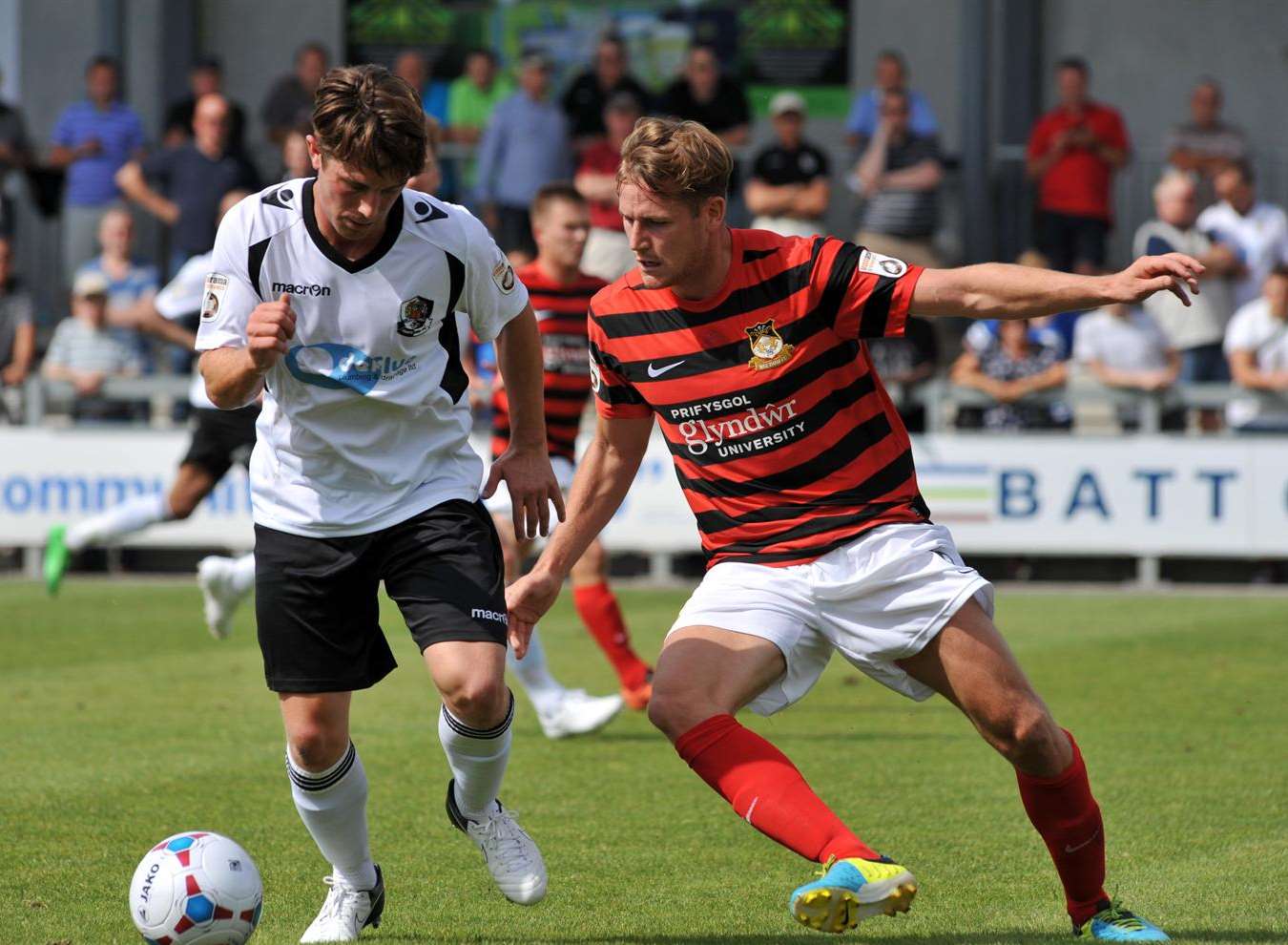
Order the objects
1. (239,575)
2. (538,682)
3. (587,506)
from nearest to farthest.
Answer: (587,506), (538,682), (239,575)

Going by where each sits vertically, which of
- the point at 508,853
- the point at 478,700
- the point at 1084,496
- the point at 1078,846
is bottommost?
the point at 1084,496

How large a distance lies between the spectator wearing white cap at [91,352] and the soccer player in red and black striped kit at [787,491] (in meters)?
10.7

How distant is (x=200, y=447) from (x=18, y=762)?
338 cm

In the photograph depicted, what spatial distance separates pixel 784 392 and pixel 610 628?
13.5 feet

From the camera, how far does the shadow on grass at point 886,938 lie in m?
4.91

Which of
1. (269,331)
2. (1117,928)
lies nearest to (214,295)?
(269,331)

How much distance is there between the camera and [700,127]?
4809mm

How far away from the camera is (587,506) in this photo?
16.8 ft

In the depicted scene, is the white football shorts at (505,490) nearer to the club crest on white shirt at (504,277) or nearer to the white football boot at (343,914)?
the club crest on white shirt at (504,277)

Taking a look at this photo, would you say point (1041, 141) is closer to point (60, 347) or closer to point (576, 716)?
point (60, 347)

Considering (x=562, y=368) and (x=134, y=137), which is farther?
(x=134, y=137)

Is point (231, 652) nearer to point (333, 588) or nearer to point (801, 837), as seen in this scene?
point (333, 588)

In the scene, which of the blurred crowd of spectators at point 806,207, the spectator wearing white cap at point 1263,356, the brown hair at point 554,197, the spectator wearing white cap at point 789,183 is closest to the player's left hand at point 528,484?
A: the brown hair at point 554,197

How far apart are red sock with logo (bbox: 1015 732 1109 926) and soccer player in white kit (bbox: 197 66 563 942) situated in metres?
1.30
